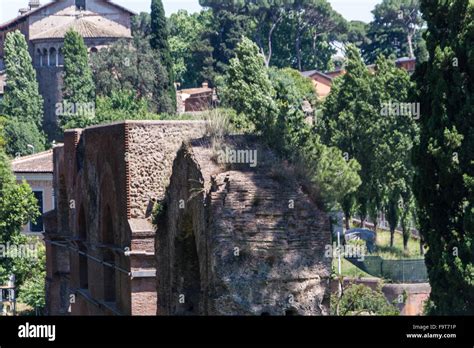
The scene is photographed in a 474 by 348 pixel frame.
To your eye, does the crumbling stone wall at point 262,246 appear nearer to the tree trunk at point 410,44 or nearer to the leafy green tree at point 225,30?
the tree trunk at point 410,44

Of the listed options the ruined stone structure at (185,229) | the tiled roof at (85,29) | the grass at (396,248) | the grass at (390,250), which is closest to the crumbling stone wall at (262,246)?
the ruined stone structure at (185,229)

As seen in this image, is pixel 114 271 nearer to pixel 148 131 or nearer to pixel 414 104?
pixel 148 131

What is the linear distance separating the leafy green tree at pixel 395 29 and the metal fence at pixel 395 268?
50.6 ft

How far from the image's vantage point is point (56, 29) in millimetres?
69125

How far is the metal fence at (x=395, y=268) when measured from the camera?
27.1 meters

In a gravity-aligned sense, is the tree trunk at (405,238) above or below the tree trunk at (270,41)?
below

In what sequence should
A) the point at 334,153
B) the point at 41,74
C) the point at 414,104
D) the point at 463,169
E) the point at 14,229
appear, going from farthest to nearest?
1. the point at 41,74
2. the point at 14,229
3. the point at 334,153
4. the point at 414,104
5. the point at 463,169

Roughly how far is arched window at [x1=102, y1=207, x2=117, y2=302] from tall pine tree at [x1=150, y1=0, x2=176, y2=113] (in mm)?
36143

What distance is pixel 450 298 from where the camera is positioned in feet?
56.7

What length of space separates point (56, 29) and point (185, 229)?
5406 cm

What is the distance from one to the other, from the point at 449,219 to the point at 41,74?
186 ft

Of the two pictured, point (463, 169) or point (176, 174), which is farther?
point (463, 169)

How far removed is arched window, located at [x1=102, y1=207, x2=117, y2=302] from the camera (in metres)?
20.9
